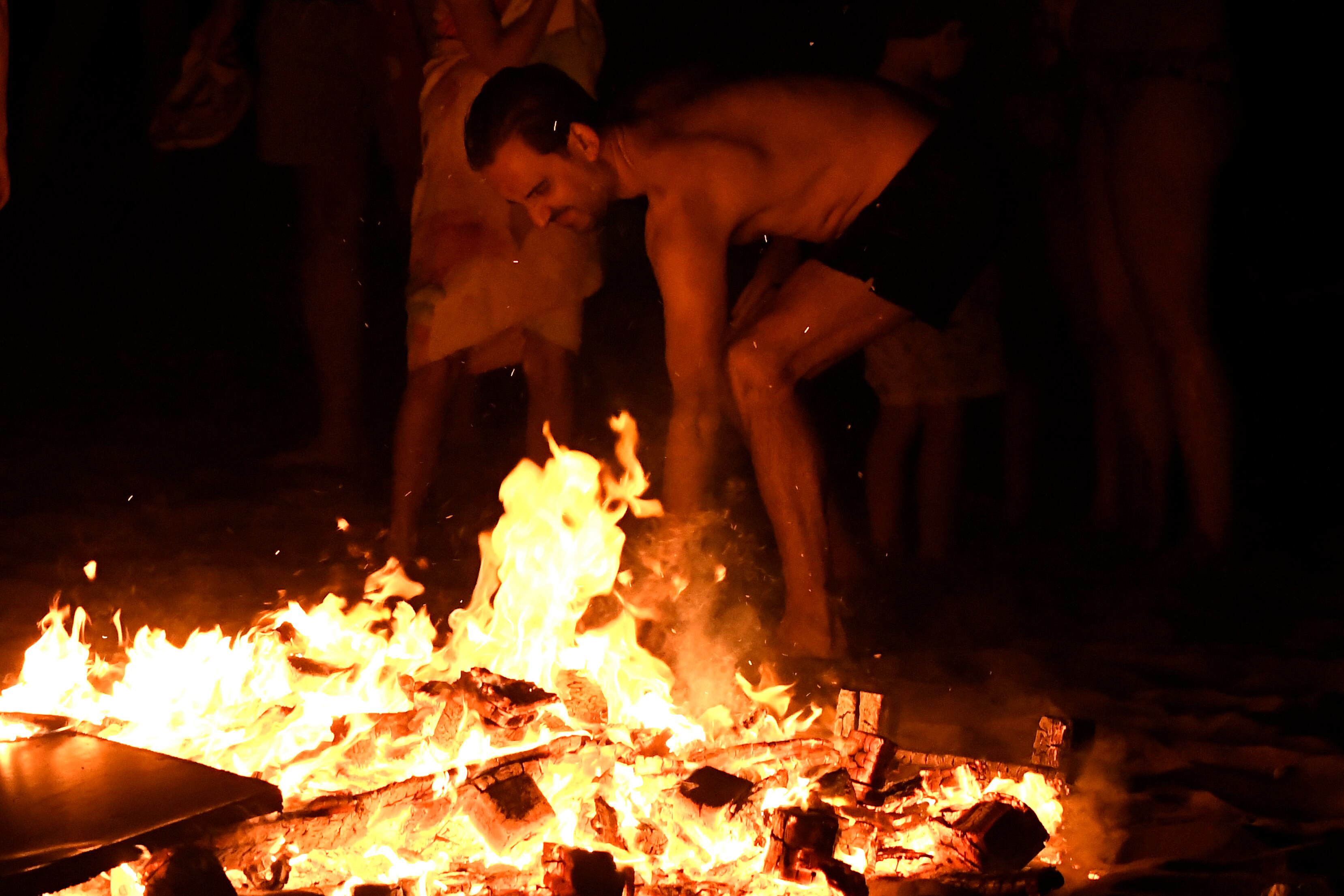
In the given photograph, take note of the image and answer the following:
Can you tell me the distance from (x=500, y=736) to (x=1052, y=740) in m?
1.31

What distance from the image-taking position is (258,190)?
10414 mm

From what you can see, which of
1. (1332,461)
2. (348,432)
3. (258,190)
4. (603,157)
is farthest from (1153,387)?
(258,190)

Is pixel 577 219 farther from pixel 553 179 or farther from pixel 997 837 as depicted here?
pixel 997 837

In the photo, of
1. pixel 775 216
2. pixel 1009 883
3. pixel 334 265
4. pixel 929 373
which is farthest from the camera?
pixel 334 265

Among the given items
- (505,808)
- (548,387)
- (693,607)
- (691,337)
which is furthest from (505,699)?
(548,387)

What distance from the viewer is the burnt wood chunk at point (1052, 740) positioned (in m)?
3.06

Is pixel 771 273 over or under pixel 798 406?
Answer: over

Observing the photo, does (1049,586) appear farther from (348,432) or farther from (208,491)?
(208,491)

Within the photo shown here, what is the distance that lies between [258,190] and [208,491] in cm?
548

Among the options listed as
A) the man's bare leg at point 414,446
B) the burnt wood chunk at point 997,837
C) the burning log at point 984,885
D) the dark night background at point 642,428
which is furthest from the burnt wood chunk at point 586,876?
the man's bare leg at point 414,446

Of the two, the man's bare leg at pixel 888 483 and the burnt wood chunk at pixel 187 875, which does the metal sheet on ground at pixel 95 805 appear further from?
the man's bare leg at pixel 888 483

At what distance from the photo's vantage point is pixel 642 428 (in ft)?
23.3

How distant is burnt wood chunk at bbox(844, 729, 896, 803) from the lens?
2947 millimetres

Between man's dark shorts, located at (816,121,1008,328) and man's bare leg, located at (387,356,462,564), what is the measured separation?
1532mm
